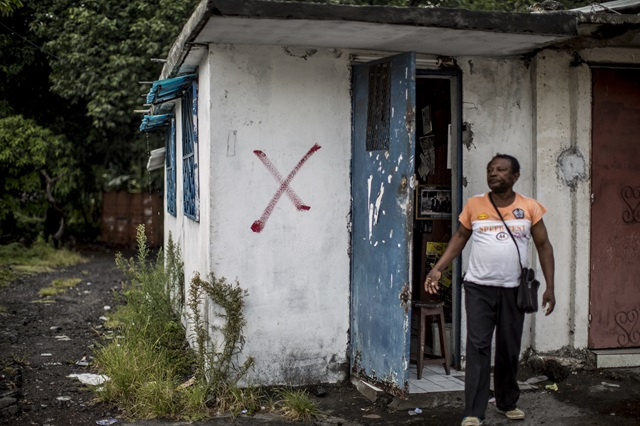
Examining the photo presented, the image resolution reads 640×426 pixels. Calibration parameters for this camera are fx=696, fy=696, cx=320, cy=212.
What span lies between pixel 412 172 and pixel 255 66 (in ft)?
5.32

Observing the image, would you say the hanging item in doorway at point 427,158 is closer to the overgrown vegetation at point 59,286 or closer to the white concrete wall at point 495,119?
the white concrete wall at point 495,119

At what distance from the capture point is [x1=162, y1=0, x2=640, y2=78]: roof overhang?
15.9ft

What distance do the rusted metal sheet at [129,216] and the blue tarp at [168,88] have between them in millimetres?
13185

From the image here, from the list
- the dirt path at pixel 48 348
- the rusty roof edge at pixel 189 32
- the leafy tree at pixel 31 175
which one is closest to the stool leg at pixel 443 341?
the dirt path at pixel 48 348

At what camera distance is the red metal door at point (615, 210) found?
256 inches

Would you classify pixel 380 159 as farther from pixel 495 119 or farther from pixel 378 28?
pixel 495 119

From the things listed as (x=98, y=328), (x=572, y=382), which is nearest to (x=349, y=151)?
(x=572, y=382)

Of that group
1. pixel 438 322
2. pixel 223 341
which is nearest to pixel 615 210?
pixel 438 322

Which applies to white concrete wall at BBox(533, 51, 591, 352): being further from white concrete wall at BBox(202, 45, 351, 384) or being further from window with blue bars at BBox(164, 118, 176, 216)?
window with blue bars at BBox(164, 118, 176, 216)

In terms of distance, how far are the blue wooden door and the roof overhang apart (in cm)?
29

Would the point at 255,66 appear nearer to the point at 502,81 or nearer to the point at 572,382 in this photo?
the point at 502,81

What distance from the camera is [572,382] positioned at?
609 cm

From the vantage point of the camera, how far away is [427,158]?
23.5 feet

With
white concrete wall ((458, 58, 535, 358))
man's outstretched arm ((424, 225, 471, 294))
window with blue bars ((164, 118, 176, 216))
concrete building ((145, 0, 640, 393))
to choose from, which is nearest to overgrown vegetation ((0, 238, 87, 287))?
window with blue bars ((164, 118, 176, 216))
